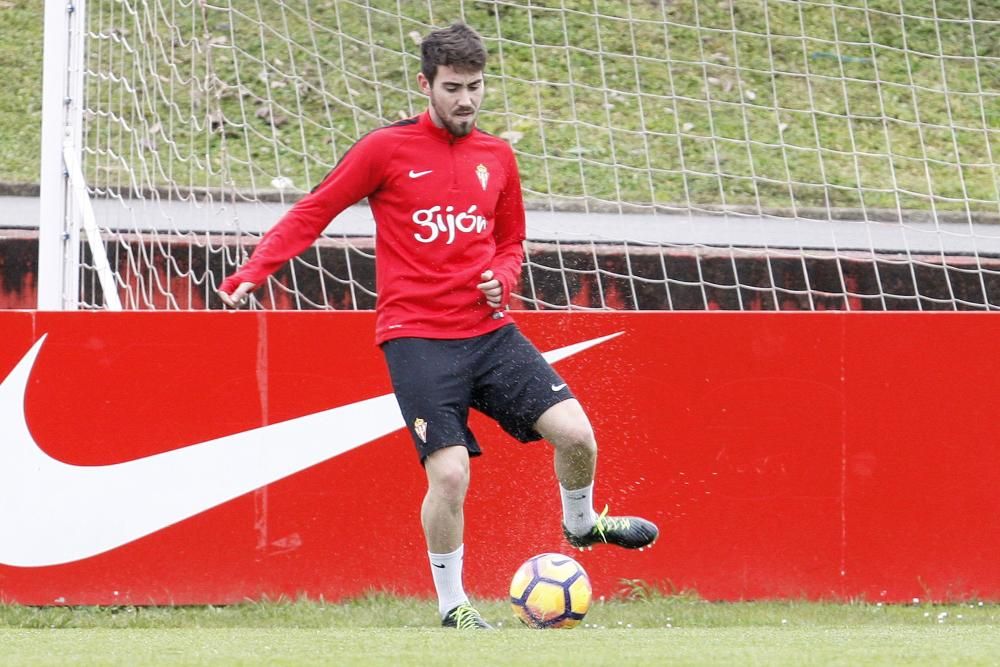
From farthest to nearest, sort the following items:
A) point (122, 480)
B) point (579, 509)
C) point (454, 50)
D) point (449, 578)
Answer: point (122, 480) < point (579, 509) < point (449, 578) < point (454, 50)

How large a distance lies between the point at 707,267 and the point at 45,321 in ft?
12.1

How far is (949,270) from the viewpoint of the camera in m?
8.09

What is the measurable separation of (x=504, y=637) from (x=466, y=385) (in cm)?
96

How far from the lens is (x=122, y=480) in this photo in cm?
593

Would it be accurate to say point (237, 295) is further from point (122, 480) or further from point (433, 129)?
point (122, 480)

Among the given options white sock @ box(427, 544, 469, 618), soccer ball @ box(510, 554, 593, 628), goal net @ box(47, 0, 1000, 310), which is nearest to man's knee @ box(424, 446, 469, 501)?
white sock @ box(427, 544, 469, 618)

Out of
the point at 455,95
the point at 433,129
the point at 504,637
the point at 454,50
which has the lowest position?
the point at 504,637

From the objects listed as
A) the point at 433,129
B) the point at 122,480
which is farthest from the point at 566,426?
the point at 122,480

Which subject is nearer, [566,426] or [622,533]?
[566,426]

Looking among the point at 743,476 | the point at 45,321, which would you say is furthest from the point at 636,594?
the point at 45,321

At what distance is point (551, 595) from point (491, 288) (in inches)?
44.4

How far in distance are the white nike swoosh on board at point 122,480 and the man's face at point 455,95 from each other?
1594mm

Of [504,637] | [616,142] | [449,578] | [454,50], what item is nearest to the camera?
[504,637]

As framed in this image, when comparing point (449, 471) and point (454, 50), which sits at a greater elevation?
point (454, 50)
